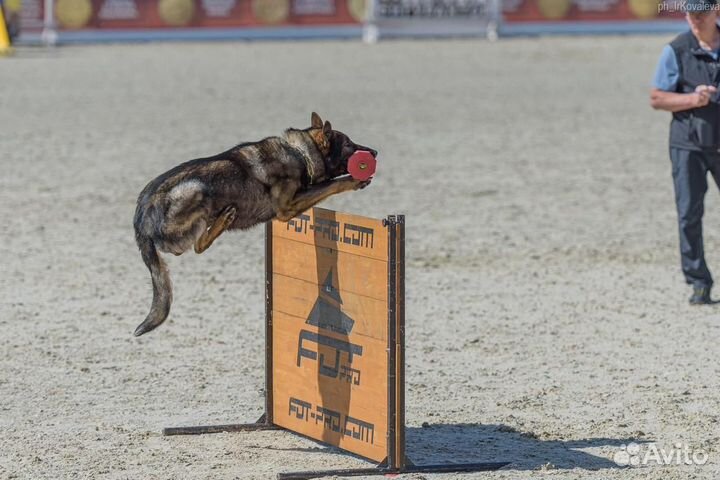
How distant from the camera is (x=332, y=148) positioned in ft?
20.4

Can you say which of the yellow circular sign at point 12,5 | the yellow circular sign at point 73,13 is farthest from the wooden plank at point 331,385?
the yellow circular sign at point 73,13

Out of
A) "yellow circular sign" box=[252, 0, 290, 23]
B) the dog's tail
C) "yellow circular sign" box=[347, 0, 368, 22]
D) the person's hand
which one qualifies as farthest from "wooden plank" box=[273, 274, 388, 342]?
"yellow circular sign" box=[347, 0, 368, 22]

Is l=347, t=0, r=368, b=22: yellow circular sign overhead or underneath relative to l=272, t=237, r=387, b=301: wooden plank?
overhead

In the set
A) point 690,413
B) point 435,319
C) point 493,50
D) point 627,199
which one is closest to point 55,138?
point 627,199

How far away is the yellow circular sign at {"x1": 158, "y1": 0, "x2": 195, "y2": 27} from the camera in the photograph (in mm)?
30922

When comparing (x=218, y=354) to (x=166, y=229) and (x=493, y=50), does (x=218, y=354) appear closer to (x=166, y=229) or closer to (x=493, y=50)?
(x=166, y=229)

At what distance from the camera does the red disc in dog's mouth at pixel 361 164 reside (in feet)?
20.1

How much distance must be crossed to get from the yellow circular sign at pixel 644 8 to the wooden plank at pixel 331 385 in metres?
26.9

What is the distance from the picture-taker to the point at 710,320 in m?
9.33

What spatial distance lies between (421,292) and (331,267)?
12.1 feet

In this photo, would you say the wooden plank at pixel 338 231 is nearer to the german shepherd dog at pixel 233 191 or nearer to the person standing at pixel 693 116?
the german shepherd dog at pixel 233 191

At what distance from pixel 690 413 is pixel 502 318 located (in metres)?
2.37

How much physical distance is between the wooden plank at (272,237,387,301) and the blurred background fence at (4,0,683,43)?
79.3 feet

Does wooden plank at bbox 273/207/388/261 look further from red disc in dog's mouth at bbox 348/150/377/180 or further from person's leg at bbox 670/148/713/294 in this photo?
person's leg at bbox 670/148/713/294
